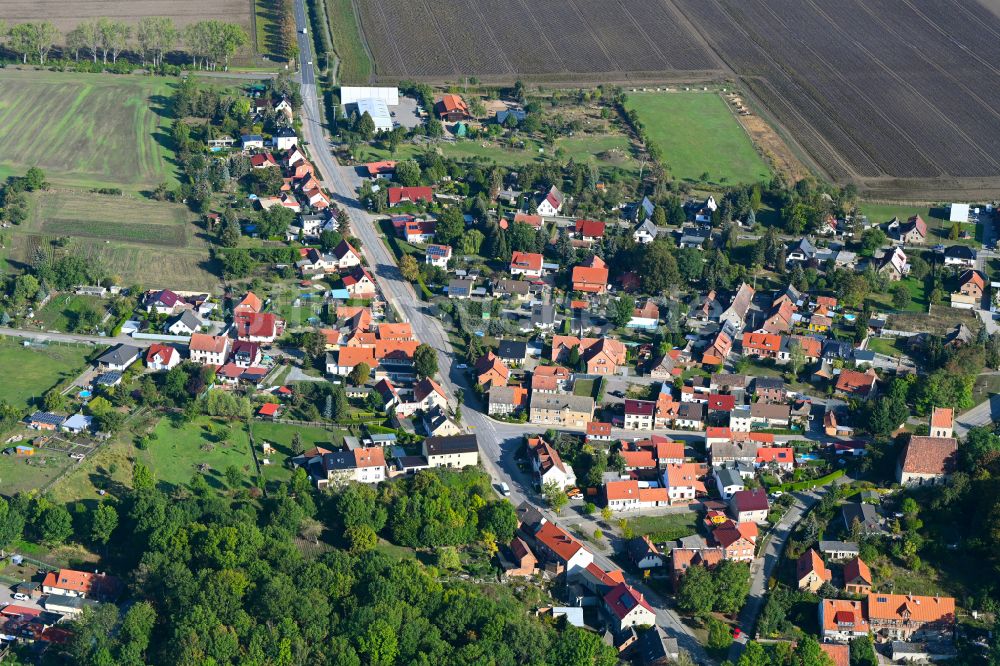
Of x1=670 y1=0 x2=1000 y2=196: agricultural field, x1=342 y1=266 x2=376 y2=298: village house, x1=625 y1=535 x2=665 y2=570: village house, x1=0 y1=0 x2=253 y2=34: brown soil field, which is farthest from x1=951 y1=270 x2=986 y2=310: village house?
x1=0 y1=0 x2=253 y2=34: brown soil field

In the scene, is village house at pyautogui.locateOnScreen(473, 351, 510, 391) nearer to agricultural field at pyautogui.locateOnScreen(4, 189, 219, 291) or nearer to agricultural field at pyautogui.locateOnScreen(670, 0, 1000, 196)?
agricultural field at pyautogui.locateOnScreen(4, 189, 219, 291)

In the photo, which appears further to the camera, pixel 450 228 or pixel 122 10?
pixel 122 10

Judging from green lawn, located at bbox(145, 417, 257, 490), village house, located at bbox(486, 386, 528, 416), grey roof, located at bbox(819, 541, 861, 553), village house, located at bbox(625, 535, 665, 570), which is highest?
green lawn, located at bbox(145, 417, 257, 490)

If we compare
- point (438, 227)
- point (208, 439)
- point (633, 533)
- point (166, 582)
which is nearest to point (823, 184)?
point (438, 227)

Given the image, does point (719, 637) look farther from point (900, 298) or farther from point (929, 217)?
point (929, 217)

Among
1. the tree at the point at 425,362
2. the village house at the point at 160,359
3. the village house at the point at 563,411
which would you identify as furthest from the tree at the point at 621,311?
the village house at the point at 160,359

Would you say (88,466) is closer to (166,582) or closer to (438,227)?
(166,582)

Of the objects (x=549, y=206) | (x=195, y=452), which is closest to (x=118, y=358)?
(x=195, y=452)
